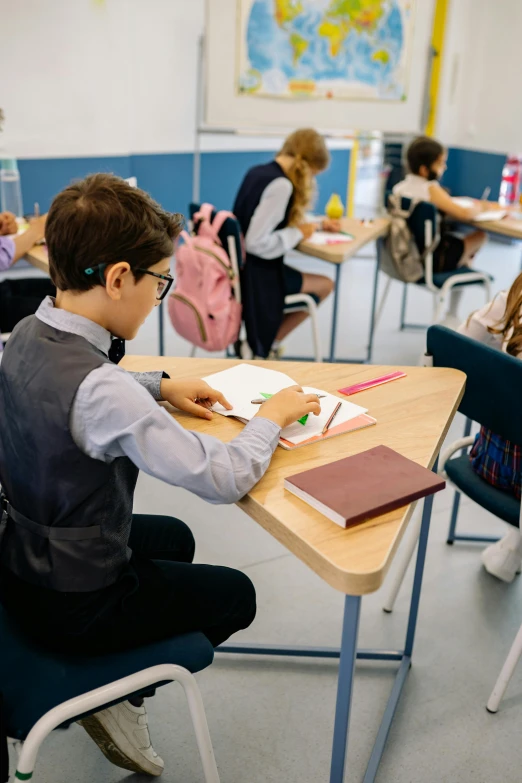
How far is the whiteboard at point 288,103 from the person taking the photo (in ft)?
14.0

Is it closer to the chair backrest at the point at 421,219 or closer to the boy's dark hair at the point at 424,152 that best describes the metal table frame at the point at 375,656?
the chair backrest at the point at 421,219

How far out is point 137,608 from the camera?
43.3 inches

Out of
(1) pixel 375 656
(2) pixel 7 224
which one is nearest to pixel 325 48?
(2) pixel 7 224

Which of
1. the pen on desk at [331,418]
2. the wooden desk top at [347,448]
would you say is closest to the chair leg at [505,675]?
the wooden desk top at [347,448]

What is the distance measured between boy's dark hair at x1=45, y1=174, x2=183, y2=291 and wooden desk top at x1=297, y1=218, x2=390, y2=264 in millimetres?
2037

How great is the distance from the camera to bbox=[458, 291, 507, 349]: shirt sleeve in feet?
5.77

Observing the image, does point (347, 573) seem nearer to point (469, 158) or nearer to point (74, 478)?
point (74, 478)

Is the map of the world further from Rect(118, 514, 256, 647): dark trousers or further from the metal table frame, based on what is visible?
Rect(118, 514, 256, 647): dark trousers

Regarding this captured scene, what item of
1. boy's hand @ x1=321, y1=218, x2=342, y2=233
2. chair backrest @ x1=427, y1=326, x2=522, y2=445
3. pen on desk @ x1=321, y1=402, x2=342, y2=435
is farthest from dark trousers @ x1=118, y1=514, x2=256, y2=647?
boy's hand @ x1=321, y1=218, x2=342, y2=233

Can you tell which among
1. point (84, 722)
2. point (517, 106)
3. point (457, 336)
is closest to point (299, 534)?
point (84, 722)

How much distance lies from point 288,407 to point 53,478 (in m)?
0.41

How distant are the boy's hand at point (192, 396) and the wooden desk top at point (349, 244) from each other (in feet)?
5.83

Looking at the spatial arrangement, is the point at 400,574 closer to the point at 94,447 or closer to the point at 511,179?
the point at 94,447

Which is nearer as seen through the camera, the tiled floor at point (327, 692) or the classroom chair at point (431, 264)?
the tiled floor at point (327, 692)
